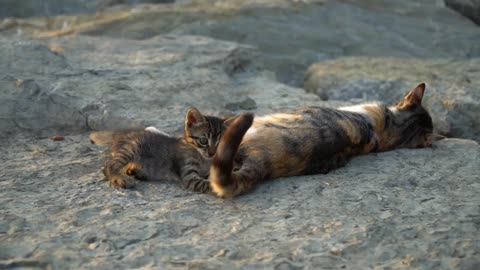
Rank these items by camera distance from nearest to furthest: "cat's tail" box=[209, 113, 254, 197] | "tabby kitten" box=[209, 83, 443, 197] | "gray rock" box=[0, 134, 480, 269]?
1. "gray rock" box=[0, 134, 480, 269]
2. "cat's tail" box=[209, 113, 254, 197]
3. "tabby kitten" box=[209, 83, 443, 197]

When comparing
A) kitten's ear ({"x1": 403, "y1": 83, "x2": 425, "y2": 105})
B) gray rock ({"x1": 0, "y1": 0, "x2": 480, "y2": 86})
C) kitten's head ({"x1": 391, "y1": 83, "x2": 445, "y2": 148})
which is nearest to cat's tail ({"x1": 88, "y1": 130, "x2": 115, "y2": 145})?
kitten's head ({"x1": 391, "y1": 83, "x2": 445, "y2": 148})

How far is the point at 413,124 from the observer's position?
556 cm

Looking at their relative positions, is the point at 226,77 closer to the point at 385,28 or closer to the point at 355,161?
the point at 355,161

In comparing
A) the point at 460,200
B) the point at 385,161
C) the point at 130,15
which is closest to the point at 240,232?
the point at 460,200

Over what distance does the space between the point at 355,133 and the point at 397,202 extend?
102cm

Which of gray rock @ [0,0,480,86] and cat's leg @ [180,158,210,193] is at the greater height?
gray rock @ [0,0,480,86]

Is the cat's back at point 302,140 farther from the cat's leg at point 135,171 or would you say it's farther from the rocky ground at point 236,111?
the cat's leg at point 135,171

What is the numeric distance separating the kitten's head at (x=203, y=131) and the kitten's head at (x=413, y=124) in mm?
1582

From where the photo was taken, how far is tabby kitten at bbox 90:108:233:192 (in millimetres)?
4469

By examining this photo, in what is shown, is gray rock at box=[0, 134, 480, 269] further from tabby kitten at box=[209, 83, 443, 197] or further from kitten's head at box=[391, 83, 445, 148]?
kitten's head at box=[391, 83, 445, 148]

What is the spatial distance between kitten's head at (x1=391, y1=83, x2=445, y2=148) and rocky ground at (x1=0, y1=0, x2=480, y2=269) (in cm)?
18

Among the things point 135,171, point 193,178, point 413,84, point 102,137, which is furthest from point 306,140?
point 413,84

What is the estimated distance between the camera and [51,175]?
454cm

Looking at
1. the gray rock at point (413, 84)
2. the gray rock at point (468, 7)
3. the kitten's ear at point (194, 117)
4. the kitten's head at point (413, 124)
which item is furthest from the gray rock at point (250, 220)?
the gray rock at point (468, 7)
